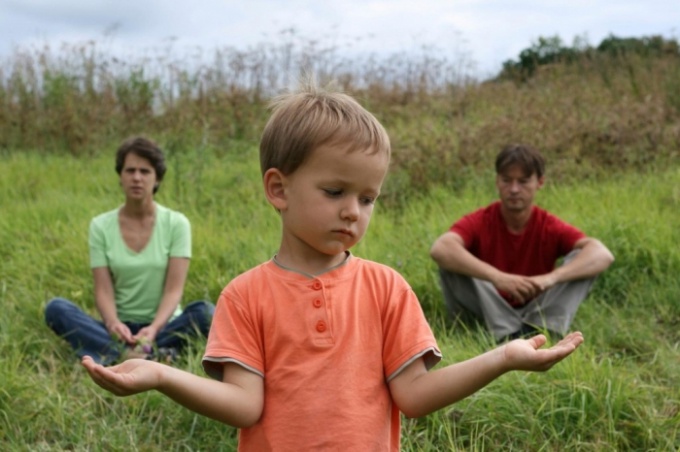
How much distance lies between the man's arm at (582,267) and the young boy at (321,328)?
8.72 ft

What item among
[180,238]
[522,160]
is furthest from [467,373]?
[180,238]

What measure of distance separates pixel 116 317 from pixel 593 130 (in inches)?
172

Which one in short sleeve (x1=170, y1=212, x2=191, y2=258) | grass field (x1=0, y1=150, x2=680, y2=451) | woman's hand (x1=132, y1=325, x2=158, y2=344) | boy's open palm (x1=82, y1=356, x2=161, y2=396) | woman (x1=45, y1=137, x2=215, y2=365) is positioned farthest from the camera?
short sleeve (x1=170, y1=212, x2=191, y2=258)

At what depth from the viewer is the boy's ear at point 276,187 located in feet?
6.20

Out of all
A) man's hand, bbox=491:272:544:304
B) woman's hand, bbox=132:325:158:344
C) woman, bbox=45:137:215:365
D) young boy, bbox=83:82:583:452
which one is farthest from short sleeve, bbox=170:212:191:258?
young boy, bbox=83:82:583:452

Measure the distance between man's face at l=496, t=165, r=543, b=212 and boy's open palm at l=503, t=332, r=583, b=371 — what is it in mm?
2886

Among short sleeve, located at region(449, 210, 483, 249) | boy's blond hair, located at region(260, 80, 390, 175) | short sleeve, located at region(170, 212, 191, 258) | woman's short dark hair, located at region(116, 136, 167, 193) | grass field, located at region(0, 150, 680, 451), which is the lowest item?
grass field, located at region(0, 150, 680, 451)

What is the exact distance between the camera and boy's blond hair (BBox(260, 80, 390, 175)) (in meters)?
1.81

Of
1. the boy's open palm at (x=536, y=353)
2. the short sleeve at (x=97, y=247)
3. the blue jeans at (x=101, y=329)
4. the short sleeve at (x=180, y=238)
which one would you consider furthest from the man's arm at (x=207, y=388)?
the short sleeve at (x=97, y=247)

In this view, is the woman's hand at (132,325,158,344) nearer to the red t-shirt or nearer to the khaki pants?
the khaki pants

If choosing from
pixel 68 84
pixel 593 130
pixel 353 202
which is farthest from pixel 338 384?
pixel 68 84

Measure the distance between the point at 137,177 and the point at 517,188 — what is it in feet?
6.58

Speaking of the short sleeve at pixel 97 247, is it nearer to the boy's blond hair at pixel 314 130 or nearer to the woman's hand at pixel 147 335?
the woman's hand at pixel 147 335

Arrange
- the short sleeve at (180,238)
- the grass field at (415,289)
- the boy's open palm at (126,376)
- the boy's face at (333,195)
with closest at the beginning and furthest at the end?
the boy's open palm at (126,376), the boy's face at (333,195), the grass field at (415,289), the short sleeve at (180,238)
